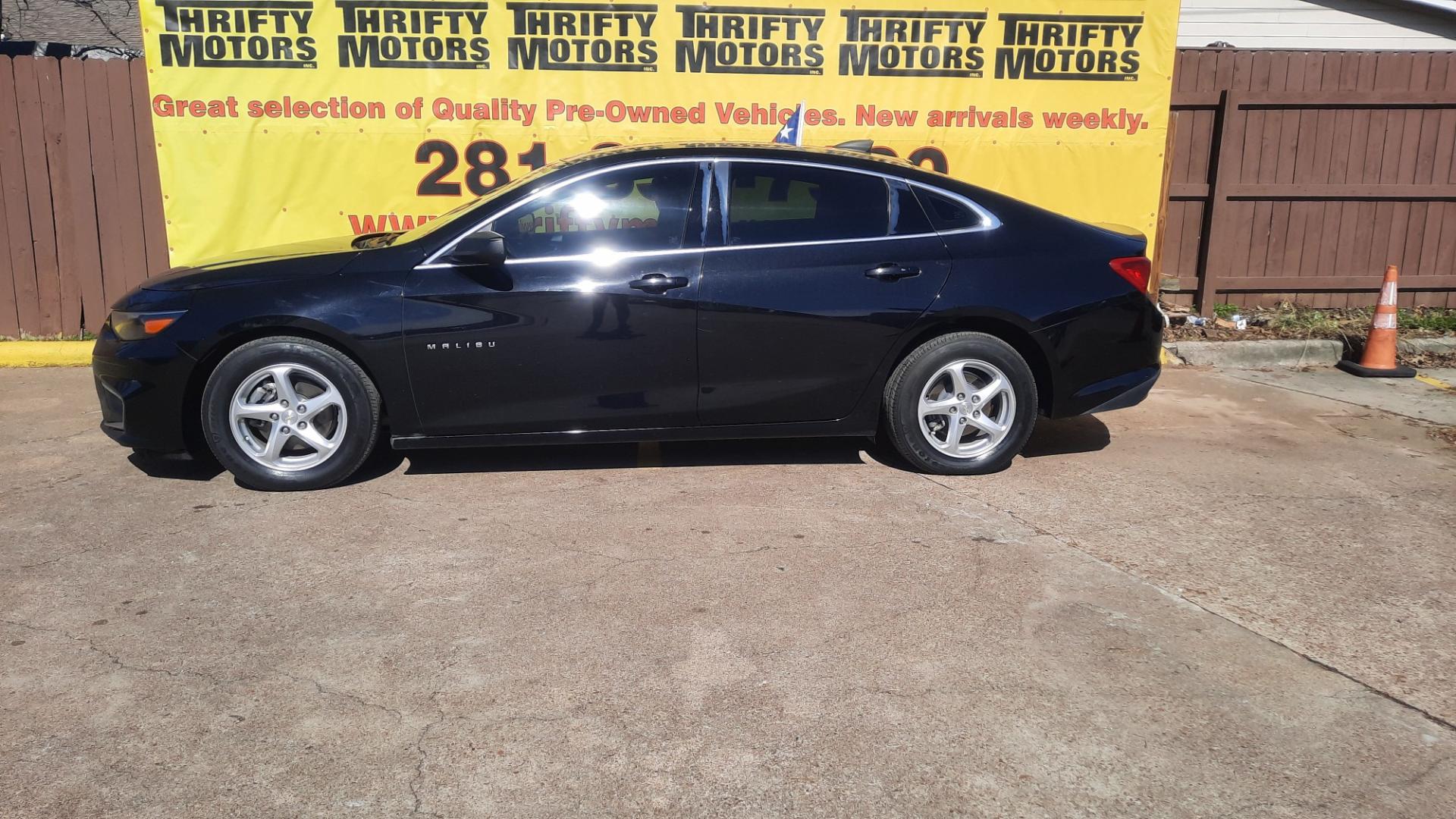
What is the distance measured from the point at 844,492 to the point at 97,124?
6.16 metres

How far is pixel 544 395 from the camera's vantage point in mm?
5441

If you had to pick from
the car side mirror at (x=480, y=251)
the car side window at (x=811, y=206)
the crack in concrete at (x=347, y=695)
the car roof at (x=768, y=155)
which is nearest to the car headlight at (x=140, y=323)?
the car side mirror at (x=480, y=251)

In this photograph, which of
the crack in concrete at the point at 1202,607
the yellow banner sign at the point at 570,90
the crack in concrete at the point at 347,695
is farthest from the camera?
the yellow banner sign at the point at 570,90

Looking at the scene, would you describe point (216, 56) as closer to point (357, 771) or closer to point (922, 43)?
point (922, 43)

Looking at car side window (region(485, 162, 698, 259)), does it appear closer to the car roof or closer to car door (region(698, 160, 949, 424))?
the car roof

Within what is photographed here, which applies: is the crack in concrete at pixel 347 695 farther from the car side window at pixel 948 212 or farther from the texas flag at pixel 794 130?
the texas flag at pixel 794 130

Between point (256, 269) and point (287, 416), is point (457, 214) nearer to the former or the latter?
point (256, 269)

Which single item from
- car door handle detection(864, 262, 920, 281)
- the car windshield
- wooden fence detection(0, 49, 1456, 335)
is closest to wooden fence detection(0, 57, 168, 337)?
wooden fence detection(0, 49, 1456, 335)

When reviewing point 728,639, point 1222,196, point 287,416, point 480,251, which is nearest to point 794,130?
point 480,251

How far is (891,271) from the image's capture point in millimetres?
5602

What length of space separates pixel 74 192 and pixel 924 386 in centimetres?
633

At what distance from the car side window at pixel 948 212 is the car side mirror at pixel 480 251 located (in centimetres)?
202

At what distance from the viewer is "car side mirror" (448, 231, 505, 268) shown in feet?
17.1

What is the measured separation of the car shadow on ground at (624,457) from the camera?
5.86 m
